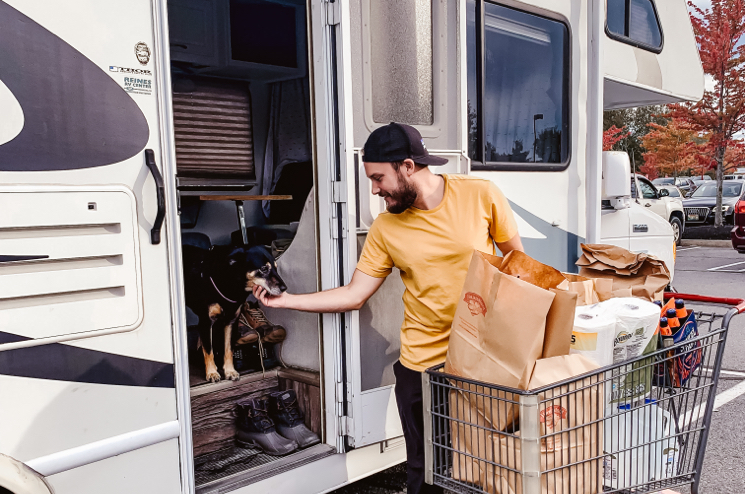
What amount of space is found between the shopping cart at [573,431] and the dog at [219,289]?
1625mm

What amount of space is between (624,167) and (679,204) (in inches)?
520

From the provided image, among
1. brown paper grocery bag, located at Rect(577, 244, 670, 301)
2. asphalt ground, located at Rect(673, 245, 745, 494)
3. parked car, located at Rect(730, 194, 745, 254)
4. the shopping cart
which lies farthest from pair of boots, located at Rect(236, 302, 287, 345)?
parked car, located at Rect(730, 194, 745, 254)

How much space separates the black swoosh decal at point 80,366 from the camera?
1.79m

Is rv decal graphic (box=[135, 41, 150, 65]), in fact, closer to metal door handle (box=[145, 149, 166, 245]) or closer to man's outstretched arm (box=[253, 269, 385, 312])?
metal door handle (box=[145, 149, 166, 245])

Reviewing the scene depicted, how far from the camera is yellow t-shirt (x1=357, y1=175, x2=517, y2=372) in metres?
2.36

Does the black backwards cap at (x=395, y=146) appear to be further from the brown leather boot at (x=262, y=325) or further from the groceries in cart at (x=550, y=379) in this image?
the brown leather boot at (x=262, y=325)

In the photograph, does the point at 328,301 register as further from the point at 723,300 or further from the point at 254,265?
the point at 723,300

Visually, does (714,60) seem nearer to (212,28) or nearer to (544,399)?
(212,28)

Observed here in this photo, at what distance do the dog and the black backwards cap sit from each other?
1.25m

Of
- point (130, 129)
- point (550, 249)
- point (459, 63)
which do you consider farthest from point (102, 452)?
point (550, 249)

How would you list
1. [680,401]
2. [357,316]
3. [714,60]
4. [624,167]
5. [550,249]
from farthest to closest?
1. [714,60]
2. [624,167]
3. [550,249]
4. [357,316]
5. [680,401]

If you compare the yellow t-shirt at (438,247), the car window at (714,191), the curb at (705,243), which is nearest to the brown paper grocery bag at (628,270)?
the yellow t-shirt at (438,247)

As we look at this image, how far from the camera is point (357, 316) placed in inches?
108

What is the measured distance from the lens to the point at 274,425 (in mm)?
3150
